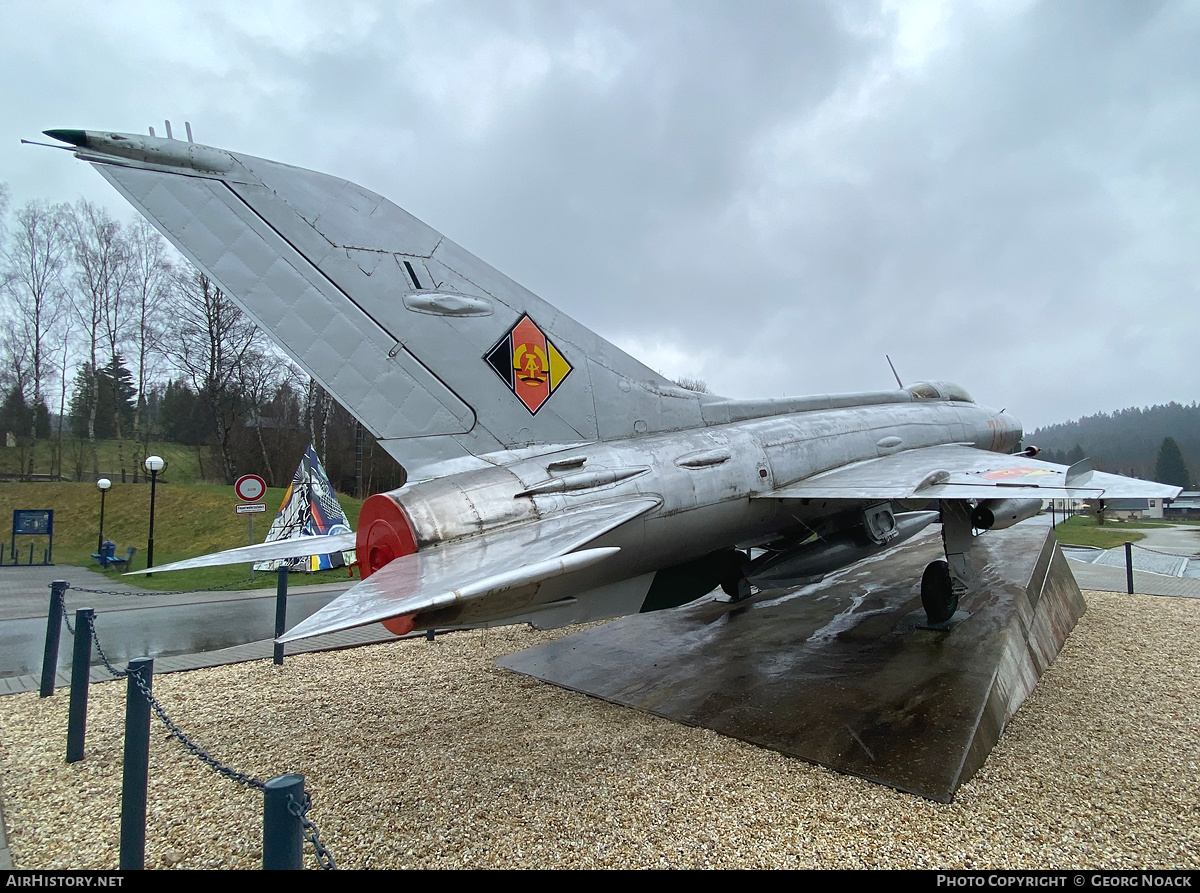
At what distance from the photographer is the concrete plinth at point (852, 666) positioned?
4.27 metres

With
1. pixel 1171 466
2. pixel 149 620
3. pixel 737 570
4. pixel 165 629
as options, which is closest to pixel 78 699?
pixel 165 629

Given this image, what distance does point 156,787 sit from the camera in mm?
3996

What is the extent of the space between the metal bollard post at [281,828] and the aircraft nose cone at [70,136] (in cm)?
375

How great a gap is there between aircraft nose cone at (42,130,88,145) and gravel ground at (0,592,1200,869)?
3.92m

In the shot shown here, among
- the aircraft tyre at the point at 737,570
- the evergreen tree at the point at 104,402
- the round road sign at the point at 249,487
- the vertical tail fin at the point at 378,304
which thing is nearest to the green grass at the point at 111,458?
the evergreen tree at the point at 104,402

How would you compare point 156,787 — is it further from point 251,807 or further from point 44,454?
point 44,454

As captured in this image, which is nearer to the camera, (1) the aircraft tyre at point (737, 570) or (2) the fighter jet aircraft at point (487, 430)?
(2) the fighter jet aircraft at point (487, 430)

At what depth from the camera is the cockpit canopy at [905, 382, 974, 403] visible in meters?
8.59

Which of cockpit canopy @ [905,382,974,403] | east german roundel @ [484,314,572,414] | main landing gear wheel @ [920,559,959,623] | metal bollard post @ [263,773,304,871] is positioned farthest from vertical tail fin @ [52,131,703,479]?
cockpit canopy @ [905,382,974,403]

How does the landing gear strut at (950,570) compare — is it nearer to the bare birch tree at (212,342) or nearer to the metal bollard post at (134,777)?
the metal bollard post at (134,777)

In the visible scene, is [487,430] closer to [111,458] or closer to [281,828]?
[281,828]

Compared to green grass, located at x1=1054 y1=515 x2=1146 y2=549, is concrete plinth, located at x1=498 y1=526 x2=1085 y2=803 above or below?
above

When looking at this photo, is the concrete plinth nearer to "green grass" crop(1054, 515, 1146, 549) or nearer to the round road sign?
the round road sign

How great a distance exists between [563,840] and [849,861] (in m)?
1.47
